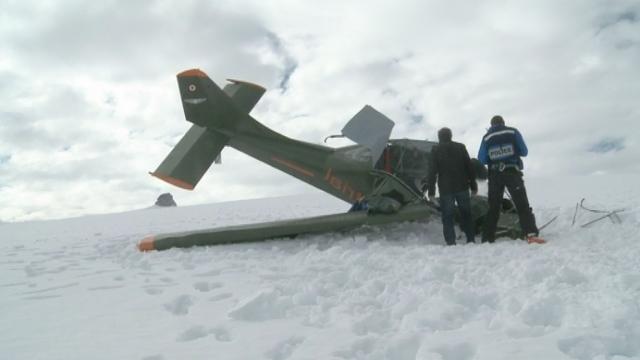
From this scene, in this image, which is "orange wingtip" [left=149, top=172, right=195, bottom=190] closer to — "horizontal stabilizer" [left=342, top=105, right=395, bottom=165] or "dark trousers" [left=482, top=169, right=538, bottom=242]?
"horizontal stabilizer" [left=342, top=105, right=395, bottom=165]

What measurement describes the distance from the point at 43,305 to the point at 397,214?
4.96 meters

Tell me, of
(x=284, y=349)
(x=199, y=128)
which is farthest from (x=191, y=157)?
(x=284, y=349)

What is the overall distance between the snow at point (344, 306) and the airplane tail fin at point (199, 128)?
2.79 m

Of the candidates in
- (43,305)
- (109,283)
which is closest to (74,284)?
(109,283)

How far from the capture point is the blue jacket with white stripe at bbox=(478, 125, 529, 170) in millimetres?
6648

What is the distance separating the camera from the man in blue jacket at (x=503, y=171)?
6574 millimetres

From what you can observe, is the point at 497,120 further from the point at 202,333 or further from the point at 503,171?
the point at 202,333

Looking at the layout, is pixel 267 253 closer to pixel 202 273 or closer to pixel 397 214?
pixel 202 273

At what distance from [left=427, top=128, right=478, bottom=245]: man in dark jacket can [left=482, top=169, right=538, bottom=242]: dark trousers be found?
317 millimetres

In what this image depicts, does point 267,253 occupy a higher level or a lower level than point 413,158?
lower

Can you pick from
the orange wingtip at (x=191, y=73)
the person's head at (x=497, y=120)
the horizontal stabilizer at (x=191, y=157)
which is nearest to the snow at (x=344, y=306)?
the person's head at (x=497, y=120)

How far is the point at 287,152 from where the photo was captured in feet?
28.5

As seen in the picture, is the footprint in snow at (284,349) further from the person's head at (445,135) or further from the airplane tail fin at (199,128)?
the airplane tail fin at (199,128)

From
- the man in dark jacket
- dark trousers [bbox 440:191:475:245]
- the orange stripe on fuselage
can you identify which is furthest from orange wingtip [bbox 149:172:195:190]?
dark trousers [bbox 440:191:475:245]
